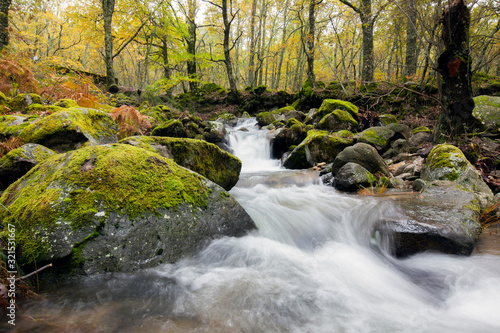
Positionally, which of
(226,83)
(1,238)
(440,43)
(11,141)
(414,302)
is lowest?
(414,302)

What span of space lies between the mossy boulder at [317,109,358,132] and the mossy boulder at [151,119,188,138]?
5.92 meters

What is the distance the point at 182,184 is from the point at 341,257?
2268 mm

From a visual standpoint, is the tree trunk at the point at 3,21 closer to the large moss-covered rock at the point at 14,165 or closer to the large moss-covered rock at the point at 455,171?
the large moss-covered rock at the point at 14,165

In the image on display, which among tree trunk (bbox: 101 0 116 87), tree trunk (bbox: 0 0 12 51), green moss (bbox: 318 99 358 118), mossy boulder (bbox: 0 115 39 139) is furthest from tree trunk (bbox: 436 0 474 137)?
tree trunk (bbox: 101 0 116 87)

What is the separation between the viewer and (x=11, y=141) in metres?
3.76

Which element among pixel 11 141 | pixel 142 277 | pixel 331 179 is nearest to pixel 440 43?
pixel 331 179

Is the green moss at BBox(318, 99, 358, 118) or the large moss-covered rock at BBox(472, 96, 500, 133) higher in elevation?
the green moss at BBox(318, 99, 358, 118)

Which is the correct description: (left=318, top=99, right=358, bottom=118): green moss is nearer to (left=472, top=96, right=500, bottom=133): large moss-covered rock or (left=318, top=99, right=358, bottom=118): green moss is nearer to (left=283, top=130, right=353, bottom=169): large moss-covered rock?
(left=283, top=130, right=353, bottom=169): large moss-covered rock

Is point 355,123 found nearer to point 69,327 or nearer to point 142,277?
point 142,277

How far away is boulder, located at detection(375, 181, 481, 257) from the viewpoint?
9.32 feet

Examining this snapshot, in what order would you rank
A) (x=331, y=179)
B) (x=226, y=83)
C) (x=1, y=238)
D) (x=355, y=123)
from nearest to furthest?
(x=1, y=238) → (x=331, y=179) → (x=355, y=123) → (x=226, y=83)

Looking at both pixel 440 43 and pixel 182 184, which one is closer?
pixel 182 184

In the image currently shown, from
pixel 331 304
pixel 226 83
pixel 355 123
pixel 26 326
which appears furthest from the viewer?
pixel 226 83

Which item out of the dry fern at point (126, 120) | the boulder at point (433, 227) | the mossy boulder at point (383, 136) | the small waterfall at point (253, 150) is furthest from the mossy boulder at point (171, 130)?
the boulder at point (433, 227)
